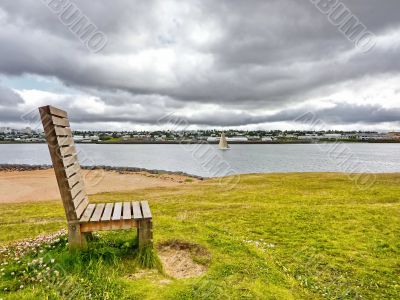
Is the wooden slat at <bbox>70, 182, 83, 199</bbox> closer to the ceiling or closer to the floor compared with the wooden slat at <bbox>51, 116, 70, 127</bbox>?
closer to the floor

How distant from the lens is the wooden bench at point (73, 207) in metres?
5.70

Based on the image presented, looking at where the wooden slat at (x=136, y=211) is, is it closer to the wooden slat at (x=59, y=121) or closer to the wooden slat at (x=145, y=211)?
the wooden slat at (x=145, y=211)

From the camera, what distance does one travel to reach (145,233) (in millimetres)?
6133

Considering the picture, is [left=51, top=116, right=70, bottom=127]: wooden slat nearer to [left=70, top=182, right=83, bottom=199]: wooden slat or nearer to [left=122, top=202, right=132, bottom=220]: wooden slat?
[left=70, top=182, right=83, bottom=199]: wooden slat

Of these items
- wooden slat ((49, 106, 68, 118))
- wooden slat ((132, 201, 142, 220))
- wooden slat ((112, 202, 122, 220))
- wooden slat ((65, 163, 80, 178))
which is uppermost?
wooden slat ((49, 106, 68, 118))

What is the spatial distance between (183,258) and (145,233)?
120cm

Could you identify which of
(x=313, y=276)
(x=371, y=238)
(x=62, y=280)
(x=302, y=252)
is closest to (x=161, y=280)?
(x=62, y=280)

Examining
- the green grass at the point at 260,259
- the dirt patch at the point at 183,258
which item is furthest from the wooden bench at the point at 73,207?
the dirt patch at the point at 183,258

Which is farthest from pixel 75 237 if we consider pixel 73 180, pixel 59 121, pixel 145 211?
pixel 59 121

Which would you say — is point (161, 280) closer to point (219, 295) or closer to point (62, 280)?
point (219, 295)

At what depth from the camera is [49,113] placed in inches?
221

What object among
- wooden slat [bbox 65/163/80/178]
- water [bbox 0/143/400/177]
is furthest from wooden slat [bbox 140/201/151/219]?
water [bbox 0/143/400/177]

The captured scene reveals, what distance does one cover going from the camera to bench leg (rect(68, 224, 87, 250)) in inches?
231

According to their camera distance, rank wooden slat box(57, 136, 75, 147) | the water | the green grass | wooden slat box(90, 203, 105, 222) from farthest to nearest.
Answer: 1. the water
2. wooden slat box(90, 203, 105, 222)
3. wooden slat box(57, 136, 75, 147)
4. the green grass
